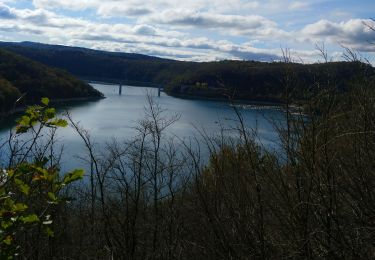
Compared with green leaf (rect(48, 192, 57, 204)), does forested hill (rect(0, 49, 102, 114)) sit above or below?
below

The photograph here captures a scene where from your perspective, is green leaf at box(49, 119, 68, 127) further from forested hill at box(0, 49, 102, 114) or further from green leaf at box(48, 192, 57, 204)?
forested hill at box(0, 49, 102, 114)

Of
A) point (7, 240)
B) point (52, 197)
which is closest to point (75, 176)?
point (52, 197)

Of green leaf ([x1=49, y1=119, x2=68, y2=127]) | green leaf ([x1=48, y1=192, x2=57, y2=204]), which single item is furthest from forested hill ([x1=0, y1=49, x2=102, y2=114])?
green leaf ([x1=48, y1=192, x2=57, y2=204])

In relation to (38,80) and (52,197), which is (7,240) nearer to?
(52,197)

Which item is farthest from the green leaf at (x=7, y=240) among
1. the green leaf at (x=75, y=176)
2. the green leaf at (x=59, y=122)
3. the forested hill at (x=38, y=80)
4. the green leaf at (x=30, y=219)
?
the forested hill at (x=38, y=80)

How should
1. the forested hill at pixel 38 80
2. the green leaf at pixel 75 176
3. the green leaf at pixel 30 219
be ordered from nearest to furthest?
the green leaf at pixel 30 219 → the green leaf at pixel 75 176 → the forested hill at pixel 38 80

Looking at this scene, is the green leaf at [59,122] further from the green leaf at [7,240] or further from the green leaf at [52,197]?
the green leaf at [7,240]

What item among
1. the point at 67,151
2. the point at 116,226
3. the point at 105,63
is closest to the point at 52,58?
the point at 105,63

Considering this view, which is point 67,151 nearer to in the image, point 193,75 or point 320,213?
point 320,213

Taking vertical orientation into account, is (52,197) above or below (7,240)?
above

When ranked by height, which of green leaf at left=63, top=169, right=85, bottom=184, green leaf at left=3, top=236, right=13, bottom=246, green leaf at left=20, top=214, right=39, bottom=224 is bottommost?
green leaf at left=3, top=236, right=13, bottom=246

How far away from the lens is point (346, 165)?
3162 millimetres

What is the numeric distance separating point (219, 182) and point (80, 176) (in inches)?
100

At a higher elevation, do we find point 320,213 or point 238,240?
point 320,213
